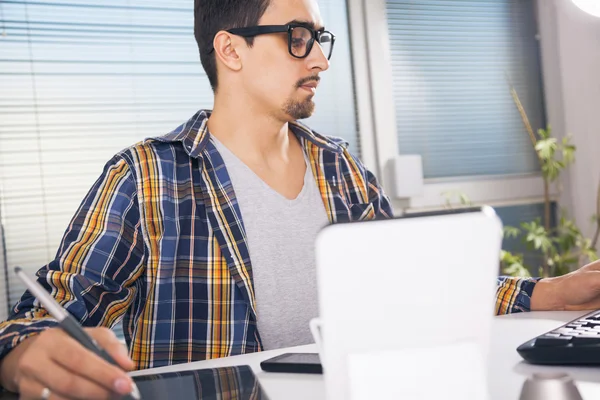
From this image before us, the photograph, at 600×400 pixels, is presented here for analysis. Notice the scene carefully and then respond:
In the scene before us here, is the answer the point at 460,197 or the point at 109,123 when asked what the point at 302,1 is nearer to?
the point at 109,123

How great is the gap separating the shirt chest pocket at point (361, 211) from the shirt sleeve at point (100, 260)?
51 centimetres

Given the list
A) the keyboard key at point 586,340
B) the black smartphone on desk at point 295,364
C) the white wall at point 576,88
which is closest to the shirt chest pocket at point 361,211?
the black smartphone on desk at point 295,364

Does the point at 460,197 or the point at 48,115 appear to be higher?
the point at 48,115

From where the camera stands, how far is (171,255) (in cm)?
130

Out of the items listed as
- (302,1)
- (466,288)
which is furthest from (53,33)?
(466,288)

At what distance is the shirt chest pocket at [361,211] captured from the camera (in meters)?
1.54

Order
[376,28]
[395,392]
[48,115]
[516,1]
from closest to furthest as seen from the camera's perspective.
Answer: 1. [395,392]
2. [48,115]
3. [376,28]
4. [516,1]

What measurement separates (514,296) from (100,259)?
742mm

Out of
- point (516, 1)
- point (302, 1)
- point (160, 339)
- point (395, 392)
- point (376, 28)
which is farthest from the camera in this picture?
point (516, 1)

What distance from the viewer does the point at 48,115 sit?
244 centimetres

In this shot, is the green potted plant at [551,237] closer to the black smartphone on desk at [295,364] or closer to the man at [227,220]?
the man at [227,220]

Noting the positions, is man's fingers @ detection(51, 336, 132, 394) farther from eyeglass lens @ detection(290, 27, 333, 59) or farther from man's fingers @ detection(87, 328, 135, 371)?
eyeglass lens @ detection(290, 27, 333, 59)

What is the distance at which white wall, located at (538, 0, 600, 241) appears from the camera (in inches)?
112

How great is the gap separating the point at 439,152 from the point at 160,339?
1.91 meters
